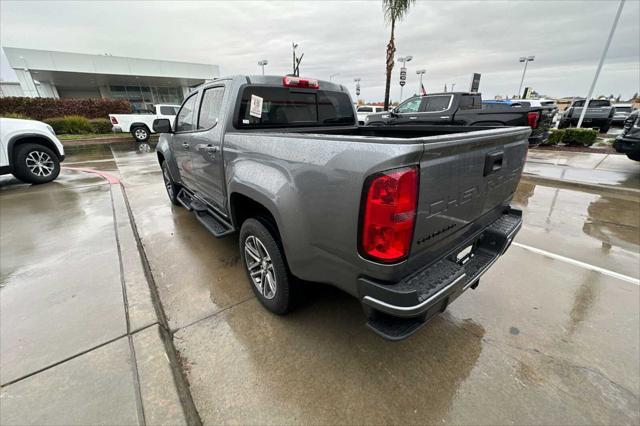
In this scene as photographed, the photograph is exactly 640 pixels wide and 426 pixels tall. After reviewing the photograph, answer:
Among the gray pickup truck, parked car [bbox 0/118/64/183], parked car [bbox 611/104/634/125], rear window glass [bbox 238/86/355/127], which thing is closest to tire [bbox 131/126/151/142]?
parked car [bbox 0/118/64/183]

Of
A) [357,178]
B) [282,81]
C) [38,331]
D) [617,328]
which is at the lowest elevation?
[617,328]

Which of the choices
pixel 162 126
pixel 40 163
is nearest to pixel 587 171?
pixel 162 126

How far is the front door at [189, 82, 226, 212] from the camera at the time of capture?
282 cm

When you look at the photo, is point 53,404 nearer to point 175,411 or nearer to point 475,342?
point 175,411

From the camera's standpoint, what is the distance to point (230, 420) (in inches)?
62.6

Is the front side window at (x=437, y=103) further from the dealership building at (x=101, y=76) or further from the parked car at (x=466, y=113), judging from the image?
the dealership building at (x=101, y=76)

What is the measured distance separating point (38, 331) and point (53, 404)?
858 mm

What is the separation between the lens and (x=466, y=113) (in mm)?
→ 8688

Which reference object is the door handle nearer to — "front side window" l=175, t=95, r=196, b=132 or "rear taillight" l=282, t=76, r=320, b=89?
"rear taillight" l=282, t=76, r=320, b=89

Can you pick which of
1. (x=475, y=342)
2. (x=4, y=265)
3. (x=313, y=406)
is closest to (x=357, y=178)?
(x=313, y=406)

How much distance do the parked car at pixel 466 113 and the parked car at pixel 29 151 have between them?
7.63m

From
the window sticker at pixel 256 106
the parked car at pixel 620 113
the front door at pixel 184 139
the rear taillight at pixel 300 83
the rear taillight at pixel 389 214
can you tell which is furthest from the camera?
the parked car at pixel 620 113

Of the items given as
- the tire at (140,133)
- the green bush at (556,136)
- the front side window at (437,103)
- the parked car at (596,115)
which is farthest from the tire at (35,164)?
the parked car at (596,115)

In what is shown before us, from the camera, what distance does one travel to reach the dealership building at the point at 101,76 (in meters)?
23.2
